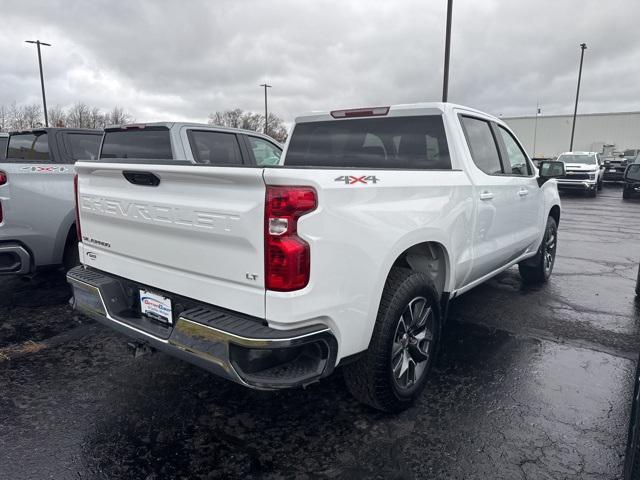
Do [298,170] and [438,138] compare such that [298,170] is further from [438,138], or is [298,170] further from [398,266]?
[438,138]

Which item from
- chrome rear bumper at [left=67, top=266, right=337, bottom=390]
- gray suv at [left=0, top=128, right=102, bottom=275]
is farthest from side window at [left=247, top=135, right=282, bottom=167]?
chrome rear bumper at [left=67, top=266, right=337, bottom=390]

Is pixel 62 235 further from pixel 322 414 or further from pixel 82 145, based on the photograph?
pixel 322 414

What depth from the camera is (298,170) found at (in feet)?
6.94

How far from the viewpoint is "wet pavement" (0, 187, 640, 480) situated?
246 centimetres

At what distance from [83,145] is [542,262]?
5929 mm

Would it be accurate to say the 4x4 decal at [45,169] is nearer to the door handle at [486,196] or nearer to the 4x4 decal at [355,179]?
the 4x4 decal at [355,179]

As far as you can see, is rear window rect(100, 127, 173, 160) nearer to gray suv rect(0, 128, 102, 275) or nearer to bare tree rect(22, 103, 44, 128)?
gray suv rect(0, 128, 102, 275)

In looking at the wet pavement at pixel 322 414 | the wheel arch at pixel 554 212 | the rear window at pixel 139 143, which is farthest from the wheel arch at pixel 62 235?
the wheel arch at pixel 554 212

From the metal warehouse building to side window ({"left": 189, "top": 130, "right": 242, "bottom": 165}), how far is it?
5432 centimetres

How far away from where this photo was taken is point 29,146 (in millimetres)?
5754

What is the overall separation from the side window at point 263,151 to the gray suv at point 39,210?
7.20 ft

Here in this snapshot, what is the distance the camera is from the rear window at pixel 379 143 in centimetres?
361

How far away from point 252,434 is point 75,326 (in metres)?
2.59

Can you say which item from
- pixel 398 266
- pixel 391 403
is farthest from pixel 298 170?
pixel 391 403
